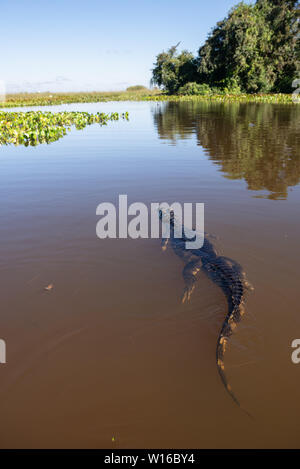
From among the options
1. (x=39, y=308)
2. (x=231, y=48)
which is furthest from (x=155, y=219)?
(x=231, y=48)

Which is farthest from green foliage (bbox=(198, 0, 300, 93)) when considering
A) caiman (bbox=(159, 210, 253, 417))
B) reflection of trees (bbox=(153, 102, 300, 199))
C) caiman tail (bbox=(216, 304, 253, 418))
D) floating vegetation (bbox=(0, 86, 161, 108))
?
caiman tail (bbox=(216, 304, 253, 418))

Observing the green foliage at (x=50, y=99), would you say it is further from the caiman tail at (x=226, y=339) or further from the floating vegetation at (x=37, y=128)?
the caiman tail at (x=226, y=339)

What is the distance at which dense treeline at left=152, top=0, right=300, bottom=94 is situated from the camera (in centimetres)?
4009

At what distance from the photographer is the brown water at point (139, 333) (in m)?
2.16

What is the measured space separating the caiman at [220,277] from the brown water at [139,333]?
9cm

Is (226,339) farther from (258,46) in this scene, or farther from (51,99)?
(51,99)

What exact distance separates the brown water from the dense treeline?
43.4 meters

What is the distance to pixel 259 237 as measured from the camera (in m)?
4.74

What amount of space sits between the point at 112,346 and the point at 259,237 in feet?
10.0

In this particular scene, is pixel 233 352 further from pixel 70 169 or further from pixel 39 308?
pixel 70 169

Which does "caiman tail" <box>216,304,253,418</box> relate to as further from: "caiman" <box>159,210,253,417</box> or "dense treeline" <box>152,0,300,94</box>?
"dense treeline" <box>152,0,300,94</box>

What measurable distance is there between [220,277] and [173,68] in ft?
204

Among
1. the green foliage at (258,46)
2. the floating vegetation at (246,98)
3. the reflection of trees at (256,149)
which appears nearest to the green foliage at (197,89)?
the floating vegetation at (246,98)

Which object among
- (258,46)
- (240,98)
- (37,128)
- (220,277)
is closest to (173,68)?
(258,46)
